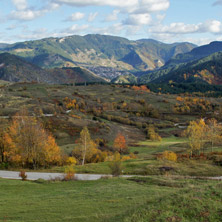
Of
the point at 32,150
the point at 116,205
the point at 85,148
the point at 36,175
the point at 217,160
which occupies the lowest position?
the point at 36,175

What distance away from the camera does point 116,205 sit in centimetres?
1986

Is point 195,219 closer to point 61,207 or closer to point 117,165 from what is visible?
point 61,207

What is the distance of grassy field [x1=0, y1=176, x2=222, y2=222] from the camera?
15578mm

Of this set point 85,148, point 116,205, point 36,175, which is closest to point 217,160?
point 85,148

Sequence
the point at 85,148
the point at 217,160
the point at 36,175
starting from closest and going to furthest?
the point at 36,175, the point at 217,160, the point at 85,148

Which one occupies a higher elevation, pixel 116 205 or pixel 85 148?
pixel 116 205

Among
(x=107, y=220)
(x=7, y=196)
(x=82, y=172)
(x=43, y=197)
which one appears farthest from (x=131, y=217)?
(x=82, y=172)

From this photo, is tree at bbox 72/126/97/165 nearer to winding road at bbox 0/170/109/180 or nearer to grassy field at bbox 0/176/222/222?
winding road at bbox 0/170/109/180

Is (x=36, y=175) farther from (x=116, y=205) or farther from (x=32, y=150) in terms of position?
(x=116, y=205)

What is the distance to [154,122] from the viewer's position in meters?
155

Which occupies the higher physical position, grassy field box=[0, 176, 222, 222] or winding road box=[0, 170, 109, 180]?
grassy field box=[0, 176, 222, 222]

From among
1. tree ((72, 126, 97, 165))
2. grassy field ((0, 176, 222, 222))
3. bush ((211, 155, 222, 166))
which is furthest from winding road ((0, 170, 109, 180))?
bush ((211, 155, 222, 166))

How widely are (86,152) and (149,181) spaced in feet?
115

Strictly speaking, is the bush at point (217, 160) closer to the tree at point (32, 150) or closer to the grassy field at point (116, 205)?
the grassy field at point (116, 205)
